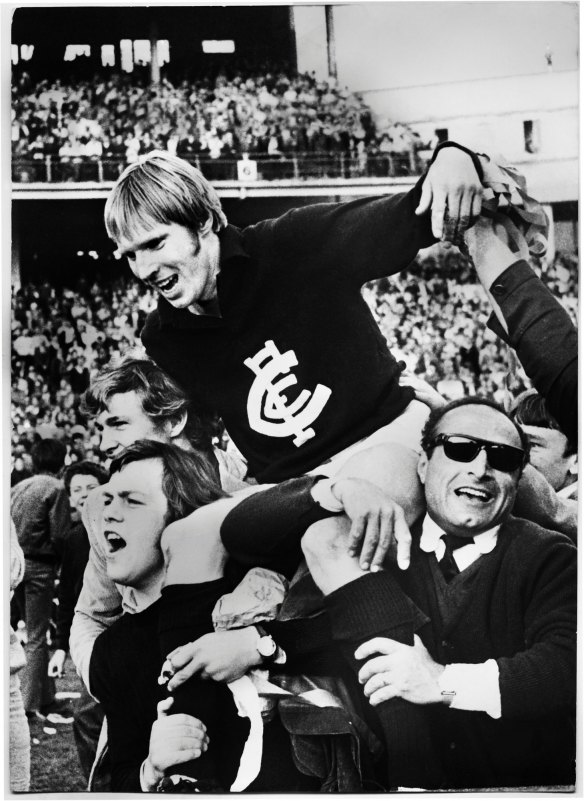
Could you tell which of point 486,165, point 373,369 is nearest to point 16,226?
point 373,369

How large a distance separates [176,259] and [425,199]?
2.63 feet

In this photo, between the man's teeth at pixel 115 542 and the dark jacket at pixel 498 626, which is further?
the man's teeth at pixel 115 542

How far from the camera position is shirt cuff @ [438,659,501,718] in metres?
2.76

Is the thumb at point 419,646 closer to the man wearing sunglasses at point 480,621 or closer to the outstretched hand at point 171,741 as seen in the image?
the man wearing sunglasses at point 480,621

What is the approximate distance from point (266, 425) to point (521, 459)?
81 cm

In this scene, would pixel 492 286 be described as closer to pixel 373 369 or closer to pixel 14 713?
pixel 373 369

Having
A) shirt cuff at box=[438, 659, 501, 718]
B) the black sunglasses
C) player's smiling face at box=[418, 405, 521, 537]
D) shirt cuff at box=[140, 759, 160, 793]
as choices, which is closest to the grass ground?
shirt cuff at box=[140, 759, 160, 793]

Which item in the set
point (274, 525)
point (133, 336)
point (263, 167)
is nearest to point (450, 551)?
point (274, 525)

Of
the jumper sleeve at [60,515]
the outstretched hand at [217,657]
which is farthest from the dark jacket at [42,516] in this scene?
the outstretched hand at [217,657]

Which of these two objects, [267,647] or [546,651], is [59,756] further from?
[546,651]

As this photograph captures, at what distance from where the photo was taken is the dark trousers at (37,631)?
2.94 metres

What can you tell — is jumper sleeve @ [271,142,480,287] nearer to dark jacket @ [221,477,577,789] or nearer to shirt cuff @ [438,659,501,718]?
dark jacket @ [221,477,577,789]

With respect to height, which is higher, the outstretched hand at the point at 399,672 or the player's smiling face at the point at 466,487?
the player's smiling face at the point at 466,487

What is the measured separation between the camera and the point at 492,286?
9.41 ft
